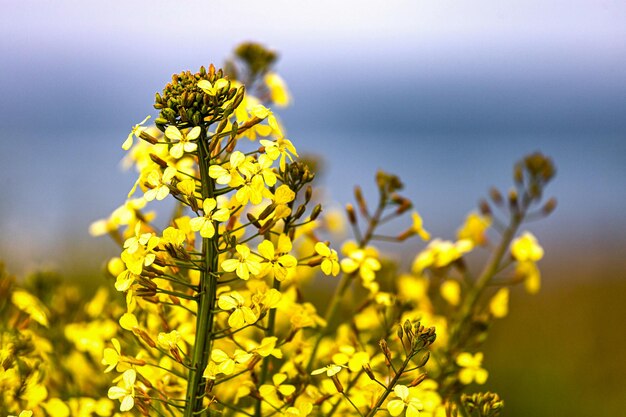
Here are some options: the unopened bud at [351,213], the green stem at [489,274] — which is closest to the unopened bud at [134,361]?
the unopened bud at [351,213]

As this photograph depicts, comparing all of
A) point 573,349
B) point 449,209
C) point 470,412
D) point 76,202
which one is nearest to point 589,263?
point 573,349

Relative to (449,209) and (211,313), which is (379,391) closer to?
(211,313)

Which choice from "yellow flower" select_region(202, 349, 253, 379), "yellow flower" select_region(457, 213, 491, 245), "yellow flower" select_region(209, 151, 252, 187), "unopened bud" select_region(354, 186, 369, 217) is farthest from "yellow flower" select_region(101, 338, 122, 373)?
"yellow flower" select_region(457, 213, 491, 245)

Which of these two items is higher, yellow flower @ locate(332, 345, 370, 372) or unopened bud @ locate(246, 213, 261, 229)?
unopened bud @ locate(246, 213, 261, 229)

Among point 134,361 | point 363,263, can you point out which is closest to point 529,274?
point 363,263

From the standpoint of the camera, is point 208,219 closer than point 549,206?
Yes

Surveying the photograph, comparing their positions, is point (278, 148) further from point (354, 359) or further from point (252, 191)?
point (354, 359)

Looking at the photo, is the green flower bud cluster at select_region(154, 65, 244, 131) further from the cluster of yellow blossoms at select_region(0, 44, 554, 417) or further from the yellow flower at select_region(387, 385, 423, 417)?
the yellow flower at select_region(387, 385, 423, 417)

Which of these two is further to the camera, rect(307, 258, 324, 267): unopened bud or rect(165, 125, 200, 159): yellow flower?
rect(307, 258, 324, 267): unopened bud
